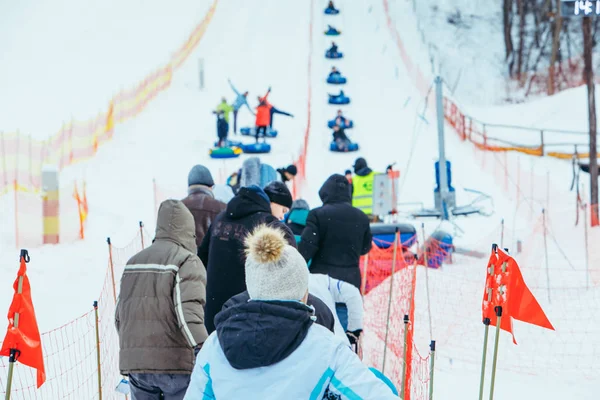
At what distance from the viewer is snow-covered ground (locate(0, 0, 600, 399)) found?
7953 millimetres

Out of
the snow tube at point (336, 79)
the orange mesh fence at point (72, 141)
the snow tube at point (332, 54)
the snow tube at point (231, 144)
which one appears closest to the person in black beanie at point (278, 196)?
the orange mesh fence at point (72, 141)

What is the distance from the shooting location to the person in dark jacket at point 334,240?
645 centimetres

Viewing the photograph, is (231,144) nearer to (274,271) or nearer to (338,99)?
(338,99)

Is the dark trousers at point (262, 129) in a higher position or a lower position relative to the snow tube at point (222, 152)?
higher

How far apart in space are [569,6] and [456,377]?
727 centimetres

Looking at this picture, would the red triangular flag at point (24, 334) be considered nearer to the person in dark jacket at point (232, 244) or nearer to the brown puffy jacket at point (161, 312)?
the brown puffy jacket at point (161, 312)

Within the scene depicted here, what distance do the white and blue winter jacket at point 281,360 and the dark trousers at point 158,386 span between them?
1.72 metres

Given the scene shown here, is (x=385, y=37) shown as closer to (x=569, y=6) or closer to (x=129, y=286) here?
(x=569, y=6)

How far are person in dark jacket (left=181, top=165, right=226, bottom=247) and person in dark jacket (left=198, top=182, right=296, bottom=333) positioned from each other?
49.4 inches

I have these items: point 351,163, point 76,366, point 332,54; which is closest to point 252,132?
point 351,163

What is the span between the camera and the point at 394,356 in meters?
7.36

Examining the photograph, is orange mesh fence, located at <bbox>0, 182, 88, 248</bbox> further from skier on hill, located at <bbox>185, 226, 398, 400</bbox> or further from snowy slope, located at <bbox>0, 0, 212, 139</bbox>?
snowy slope, located at <bbox>0, 0, 212, 139</bbox>

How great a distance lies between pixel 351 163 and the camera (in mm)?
21109

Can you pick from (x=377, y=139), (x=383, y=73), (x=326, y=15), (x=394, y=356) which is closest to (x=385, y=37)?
(x=326, y=15)
